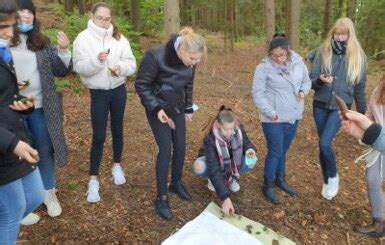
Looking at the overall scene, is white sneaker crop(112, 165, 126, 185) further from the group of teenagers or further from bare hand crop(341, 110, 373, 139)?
bare hand crop(341, 110, 373, 139)

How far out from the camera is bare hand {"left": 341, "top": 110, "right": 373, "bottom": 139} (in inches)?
120

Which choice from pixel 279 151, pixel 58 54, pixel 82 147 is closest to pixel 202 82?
pixel 82 147

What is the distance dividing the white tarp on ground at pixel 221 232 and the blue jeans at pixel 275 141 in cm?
76

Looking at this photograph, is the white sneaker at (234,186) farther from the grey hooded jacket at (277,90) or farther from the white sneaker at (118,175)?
the white sneaker at (118,175)

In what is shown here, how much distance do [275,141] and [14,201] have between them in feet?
9.23

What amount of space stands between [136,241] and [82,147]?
230cm

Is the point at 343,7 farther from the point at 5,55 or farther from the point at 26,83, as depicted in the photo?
the point at 5,55

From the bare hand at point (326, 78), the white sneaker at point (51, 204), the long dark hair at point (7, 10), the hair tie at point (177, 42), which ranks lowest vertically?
the white sneaker at point (51, 204)

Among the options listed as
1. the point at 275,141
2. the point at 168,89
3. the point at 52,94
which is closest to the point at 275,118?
the point at 275,141

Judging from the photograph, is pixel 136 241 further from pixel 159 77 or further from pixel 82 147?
pixel 82 147

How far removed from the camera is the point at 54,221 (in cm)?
399

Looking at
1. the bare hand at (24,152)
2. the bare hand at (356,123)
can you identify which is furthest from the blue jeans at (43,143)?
the bare hand at (356,123)

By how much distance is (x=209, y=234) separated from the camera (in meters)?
3.62

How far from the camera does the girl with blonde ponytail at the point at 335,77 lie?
4422mm
